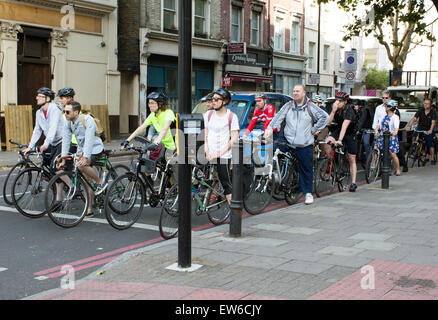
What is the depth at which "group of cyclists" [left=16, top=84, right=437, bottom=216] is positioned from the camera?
723 cm

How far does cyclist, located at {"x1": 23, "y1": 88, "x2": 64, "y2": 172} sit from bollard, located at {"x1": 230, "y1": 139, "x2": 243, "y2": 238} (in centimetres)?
327

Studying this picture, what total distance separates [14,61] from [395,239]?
15.9 m

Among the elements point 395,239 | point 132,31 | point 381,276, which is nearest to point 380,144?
point 395,239

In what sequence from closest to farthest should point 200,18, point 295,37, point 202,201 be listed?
point 202,201, point 200,18, point 295,37

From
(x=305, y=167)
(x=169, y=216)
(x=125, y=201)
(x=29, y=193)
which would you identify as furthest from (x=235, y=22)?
(x=169, y=216)

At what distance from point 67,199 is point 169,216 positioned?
1.57 meters

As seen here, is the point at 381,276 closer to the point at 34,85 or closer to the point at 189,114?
the point at 189,114

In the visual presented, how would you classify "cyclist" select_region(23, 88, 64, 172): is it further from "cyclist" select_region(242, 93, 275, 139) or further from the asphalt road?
"cyclist" select_region(242, 93, 275, 139)

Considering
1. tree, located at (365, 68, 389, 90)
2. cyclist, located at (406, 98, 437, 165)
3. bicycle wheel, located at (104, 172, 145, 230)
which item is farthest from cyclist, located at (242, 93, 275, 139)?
tree, located at (365, 68, 389, 90)

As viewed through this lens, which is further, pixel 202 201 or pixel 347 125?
pixel 347 125

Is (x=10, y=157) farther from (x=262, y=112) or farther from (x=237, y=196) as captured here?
(x=237, y=196)

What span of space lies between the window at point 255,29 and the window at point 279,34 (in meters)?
2.04

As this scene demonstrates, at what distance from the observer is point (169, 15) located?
85.3 feet
